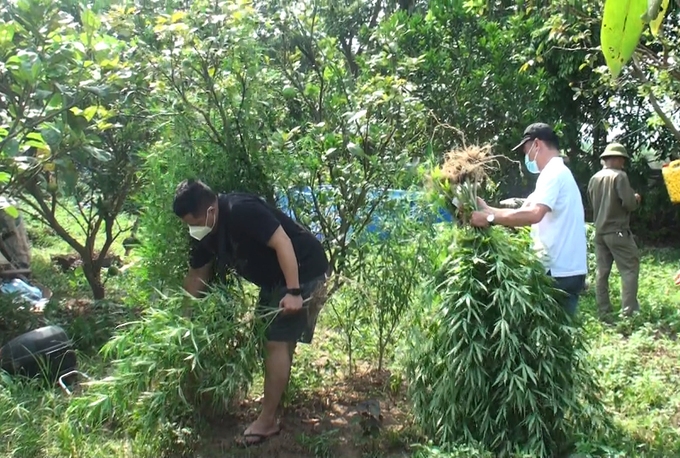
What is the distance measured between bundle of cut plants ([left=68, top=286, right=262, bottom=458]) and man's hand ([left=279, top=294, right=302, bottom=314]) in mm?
181

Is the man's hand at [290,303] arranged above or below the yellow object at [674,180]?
below

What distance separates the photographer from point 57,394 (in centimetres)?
450

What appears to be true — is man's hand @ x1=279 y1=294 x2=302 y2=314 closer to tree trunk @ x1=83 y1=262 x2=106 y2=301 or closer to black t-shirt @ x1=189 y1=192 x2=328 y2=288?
black t-shirt @ x1=189 y1=192 x2=328 y2=288

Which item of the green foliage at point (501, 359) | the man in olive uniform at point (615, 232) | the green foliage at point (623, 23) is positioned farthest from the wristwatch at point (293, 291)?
the man in olive uniform at point (615, 232)

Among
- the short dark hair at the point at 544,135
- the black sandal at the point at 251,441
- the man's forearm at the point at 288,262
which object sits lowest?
the black sandal at the point at 251,441

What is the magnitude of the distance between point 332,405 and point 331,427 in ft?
0.96

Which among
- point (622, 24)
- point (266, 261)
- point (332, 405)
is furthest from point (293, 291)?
point (622, 24)

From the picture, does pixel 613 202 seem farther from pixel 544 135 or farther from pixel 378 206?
pixel 378 206

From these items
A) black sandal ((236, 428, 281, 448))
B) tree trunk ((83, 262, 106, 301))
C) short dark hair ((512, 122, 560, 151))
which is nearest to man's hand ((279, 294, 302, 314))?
black sandal ((236, 428, 281, 448))

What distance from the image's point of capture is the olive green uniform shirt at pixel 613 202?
6.37 metres

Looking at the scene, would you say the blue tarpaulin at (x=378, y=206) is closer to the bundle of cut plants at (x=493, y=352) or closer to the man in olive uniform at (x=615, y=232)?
the bundle of cut plants at (x=493, y=352)

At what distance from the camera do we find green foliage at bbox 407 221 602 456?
340 cm

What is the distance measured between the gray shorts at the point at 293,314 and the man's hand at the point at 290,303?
83 millimetres

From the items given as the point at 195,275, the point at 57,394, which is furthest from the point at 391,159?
the point at 57,394
